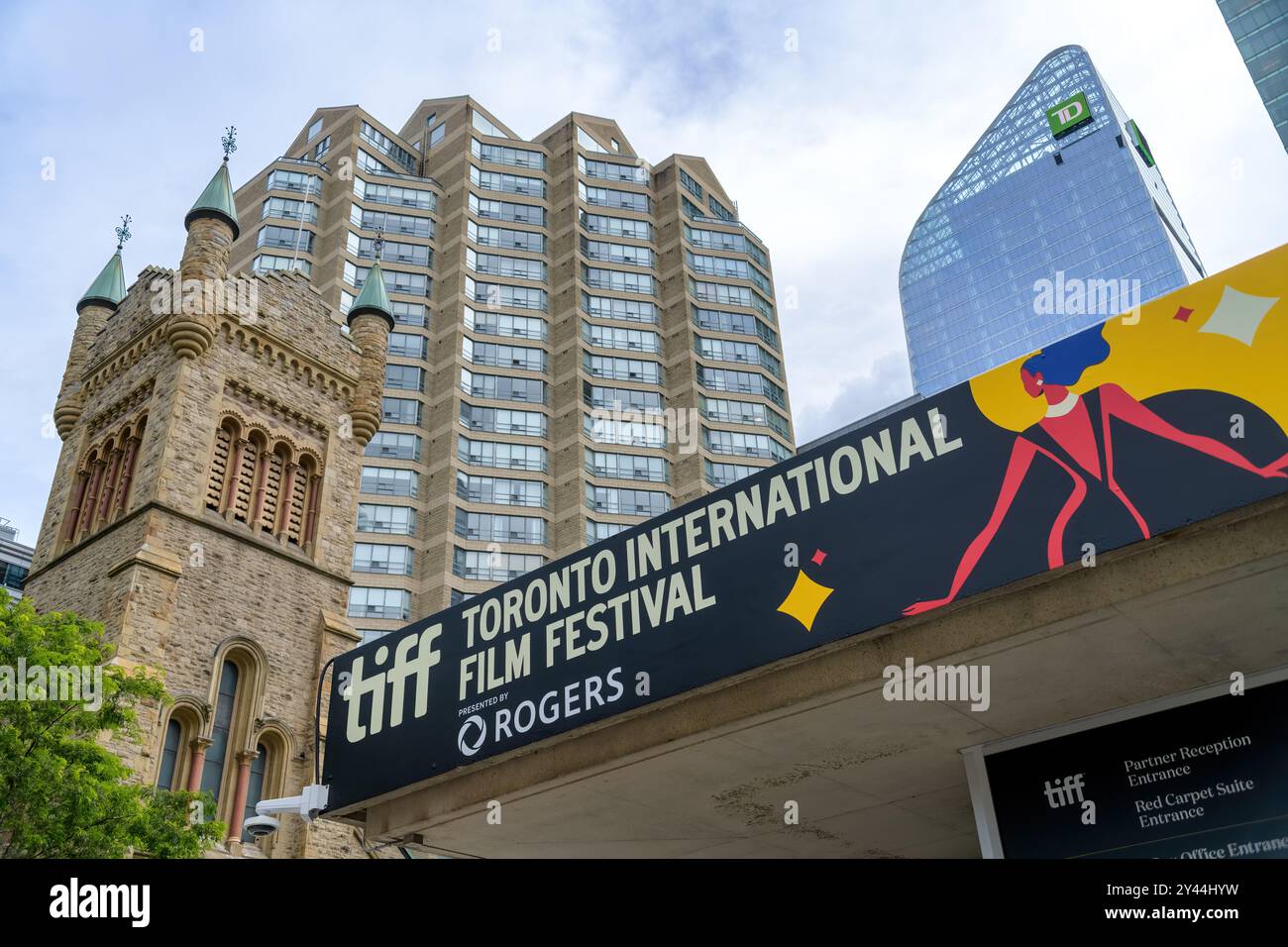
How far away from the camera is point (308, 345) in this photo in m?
34.8

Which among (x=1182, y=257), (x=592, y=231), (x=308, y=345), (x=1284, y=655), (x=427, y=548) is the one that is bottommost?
(x=1284, y=655)

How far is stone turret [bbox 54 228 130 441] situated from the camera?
34.4 metres

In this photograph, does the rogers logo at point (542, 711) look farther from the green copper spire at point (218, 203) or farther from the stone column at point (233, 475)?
the green copper spire at point (218, 203)

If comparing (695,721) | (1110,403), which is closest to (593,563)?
(695,721)

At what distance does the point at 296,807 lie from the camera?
41.5ft

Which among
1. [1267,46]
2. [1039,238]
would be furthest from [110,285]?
[1039,238]

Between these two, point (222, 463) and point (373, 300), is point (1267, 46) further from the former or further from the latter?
point (222, 463)

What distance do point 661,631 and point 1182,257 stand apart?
538 feet

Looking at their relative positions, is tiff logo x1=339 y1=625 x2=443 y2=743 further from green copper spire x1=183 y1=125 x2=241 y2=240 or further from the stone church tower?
green copper spire x1=183 y1=125 x2=241 y2=240

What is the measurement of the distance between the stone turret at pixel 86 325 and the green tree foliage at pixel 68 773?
14.9 metres

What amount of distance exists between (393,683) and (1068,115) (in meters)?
181

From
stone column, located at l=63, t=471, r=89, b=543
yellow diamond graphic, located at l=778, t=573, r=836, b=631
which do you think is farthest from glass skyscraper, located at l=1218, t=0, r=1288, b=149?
yellow diamond graphic, located at l=778, t=573, r=836, b=631
